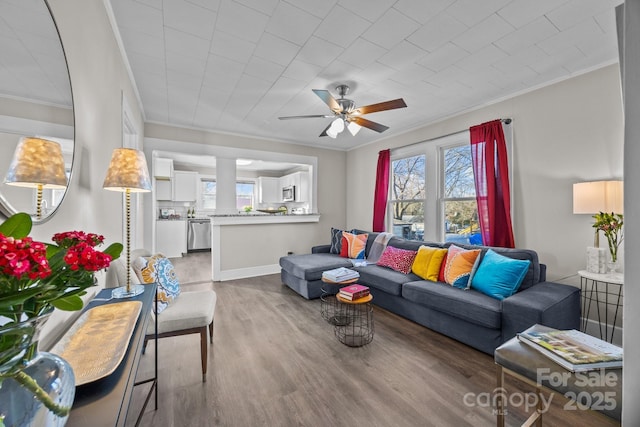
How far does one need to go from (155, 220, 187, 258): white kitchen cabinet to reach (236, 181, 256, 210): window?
188 centimetres

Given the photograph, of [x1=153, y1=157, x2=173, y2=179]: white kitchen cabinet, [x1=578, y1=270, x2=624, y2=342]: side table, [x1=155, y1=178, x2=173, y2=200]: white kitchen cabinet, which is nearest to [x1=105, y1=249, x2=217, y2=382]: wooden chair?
[x1=578, y1=270, x2=624, y2=342]: side table

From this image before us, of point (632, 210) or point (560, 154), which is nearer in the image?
point (632, 210)

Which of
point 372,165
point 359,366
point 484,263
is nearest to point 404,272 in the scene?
point 484,263

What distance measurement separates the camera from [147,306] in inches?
51.7

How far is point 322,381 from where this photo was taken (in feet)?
6.23

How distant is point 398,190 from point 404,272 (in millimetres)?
1937

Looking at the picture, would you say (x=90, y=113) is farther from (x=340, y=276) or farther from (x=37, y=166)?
(x=340, y=276)

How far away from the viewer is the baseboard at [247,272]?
454cm

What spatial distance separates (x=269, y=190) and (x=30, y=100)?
7272 mm

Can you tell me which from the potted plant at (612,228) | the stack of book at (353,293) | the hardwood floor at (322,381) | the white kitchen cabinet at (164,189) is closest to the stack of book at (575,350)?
the hardwood floor at (322,381)

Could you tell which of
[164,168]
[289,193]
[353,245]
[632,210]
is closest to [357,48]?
[632,210]

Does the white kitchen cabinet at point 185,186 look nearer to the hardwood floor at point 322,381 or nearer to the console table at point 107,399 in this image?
the hardwood floor at point 322,381

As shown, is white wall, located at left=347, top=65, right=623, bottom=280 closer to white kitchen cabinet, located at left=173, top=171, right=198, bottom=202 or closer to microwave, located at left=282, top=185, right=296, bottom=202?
microwave, located at left=282, top=185, right=296, bottom=202

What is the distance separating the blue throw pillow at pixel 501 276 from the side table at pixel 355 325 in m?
1.06
